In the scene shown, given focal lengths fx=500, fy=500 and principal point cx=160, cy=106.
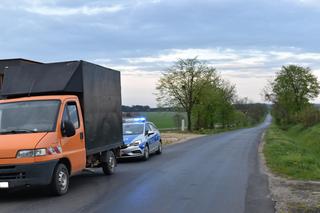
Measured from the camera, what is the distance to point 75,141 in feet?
36.5

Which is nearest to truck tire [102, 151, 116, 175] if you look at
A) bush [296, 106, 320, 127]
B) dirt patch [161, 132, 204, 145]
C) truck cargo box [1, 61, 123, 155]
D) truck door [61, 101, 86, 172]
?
truck cargo box [1, 61, 123, 155]

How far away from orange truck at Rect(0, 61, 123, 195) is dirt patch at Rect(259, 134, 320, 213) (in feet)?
14.5

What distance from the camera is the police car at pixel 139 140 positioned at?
18828 millimetres

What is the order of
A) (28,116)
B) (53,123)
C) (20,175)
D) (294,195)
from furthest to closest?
(28,116), (53,123), (294,195), (20,175)

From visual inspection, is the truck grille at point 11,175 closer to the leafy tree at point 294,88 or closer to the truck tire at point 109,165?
the truck tire at point 109,165

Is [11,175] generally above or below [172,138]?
above

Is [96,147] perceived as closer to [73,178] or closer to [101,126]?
[101,126]

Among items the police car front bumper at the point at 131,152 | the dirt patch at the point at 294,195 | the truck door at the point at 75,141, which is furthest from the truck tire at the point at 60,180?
the police car front bumper at the point at 131,152

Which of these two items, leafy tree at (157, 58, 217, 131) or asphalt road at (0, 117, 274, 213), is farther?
leafy tree at (157, 58, 217, 131)

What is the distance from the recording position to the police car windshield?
793 inches

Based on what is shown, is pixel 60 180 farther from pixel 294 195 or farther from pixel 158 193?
pixel 294 195

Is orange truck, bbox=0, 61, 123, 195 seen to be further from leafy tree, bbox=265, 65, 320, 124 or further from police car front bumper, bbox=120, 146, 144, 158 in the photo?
leafy tree, bbox=265, 65, 320, 124

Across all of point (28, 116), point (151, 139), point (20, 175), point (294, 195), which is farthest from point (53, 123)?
point (151, 139)

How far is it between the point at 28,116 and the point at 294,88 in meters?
75.5
